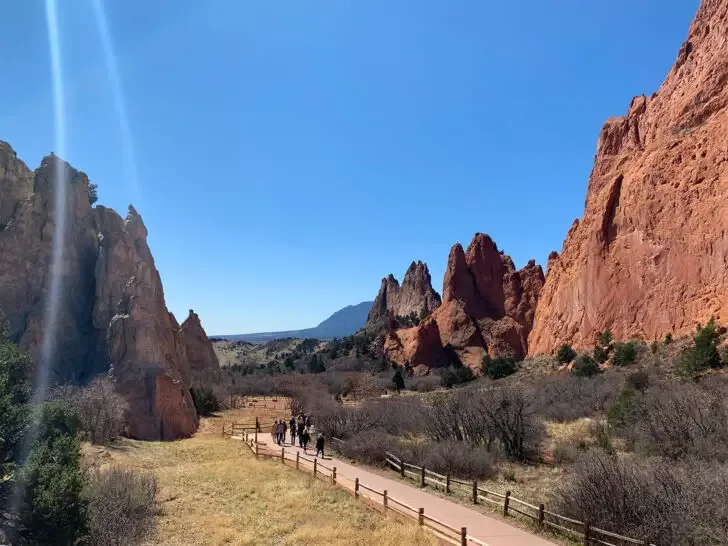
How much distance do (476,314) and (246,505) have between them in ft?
252

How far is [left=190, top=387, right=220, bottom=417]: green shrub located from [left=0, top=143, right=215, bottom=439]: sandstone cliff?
861 cm

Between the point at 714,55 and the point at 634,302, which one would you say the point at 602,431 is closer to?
the point at 634,302

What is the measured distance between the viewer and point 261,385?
66.8m

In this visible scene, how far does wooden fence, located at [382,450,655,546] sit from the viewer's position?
37.4ft

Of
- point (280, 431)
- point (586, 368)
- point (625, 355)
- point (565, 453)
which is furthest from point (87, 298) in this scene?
point (625, 355)

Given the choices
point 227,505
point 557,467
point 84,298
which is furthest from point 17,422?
point 84,298

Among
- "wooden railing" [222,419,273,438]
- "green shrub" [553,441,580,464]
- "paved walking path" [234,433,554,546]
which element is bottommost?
"paved walking path" [234,433,554,546]

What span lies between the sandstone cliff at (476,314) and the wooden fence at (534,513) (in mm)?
63982

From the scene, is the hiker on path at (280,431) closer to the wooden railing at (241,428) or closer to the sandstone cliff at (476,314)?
the wooden railing at (241,428)

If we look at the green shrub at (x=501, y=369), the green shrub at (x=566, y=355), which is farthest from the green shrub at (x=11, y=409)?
the green shrub at (x=501, y=369)

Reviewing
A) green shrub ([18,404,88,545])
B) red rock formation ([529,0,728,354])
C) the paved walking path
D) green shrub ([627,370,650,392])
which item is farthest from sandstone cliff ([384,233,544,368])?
green shrub ([18,404,88,545])

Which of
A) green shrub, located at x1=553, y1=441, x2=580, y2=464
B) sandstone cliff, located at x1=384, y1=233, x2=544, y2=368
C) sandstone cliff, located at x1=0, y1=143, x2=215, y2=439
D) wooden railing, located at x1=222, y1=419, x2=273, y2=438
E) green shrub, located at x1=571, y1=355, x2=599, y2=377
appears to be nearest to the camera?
green shrub, located at x1=553, y1=441, x2=580, y2=464

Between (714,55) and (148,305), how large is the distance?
170 ft

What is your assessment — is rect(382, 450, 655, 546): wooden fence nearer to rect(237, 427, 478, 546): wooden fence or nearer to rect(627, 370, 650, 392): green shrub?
rect(237, 427, 478, 546): wooden fence
